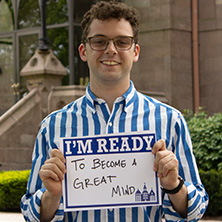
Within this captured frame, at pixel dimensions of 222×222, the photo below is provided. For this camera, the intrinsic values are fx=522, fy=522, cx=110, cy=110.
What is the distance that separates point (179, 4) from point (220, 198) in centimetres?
855

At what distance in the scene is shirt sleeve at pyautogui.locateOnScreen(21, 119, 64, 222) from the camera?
2.66 m

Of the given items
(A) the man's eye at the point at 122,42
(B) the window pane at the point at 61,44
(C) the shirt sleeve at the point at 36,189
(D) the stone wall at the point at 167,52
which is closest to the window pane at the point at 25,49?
(B) the window pane at the point at 61,44

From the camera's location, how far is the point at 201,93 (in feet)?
52.5

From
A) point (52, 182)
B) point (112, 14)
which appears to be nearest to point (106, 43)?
point (112, 14)

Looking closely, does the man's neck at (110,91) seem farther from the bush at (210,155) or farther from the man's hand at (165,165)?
the bush at (210,155)

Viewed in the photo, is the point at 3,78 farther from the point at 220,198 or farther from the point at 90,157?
the point at 90,157

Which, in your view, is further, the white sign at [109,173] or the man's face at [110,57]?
the man's face at [110,57]

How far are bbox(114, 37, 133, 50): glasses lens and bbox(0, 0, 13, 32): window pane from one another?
50.3 feet

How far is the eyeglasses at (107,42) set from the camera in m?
2.76

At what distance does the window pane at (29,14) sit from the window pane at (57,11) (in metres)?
0.60

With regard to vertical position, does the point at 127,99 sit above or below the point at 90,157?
above

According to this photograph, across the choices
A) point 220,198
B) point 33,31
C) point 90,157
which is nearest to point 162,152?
point 90,157

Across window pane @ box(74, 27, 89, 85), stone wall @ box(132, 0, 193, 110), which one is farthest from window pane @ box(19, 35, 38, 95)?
stone wall @ box(132, 0, 193, 110)

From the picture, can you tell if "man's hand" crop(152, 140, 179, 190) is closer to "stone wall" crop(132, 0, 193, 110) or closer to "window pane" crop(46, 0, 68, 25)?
"stone wall" crop(132, 0, 193, 110)
